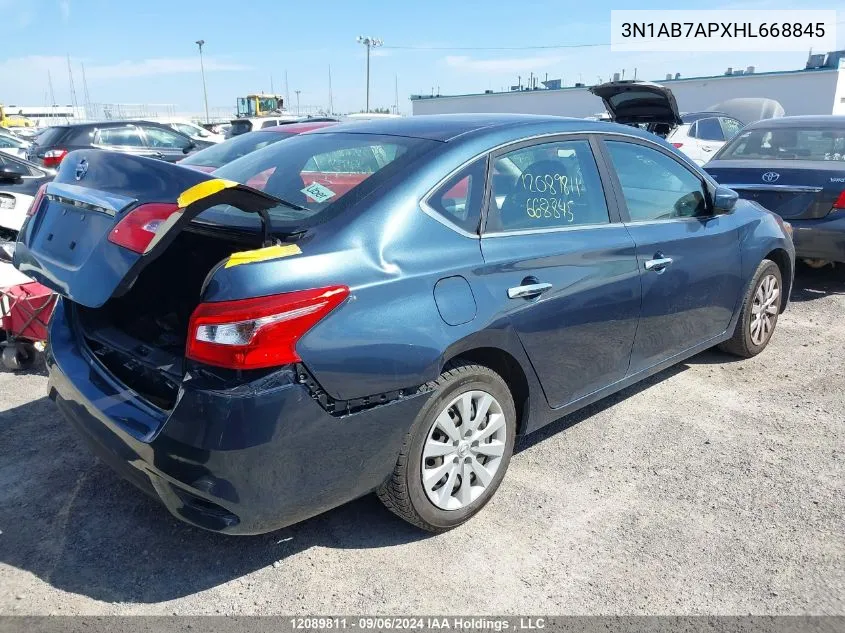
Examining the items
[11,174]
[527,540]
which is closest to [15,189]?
[11,174]

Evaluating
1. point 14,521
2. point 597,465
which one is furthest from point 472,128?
point 14,521

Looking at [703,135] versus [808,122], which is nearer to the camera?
[808,122]

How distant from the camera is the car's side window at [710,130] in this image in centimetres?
1284

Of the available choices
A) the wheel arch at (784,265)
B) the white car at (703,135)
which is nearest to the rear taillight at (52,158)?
the white car at (703,135)

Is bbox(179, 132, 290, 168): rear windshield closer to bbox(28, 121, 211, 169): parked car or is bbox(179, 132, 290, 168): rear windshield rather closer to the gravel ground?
the gravel ground

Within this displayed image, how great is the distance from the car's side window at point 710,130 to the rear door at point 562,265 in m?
10.6

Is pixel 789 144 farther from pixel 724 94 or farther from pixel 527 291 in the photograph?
pixel 724 94

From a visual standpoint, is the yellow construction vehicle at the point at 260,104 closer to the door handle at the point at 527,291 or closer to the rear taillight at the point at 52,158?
the rear taillight at the point at 52,158

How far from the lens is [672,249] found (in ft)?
12.2

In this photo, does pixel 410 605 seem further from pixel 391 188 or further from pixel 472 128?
pixel 472 128

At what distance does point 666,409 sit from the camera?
13.6ft

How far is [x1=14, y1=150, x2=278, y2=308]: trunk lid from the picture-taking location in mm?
2266

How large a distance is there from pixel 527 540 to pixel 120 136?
480 inches

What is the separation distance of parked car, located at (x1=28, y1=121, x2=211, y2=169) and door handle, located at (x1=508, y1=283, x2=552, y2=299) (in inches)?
406
